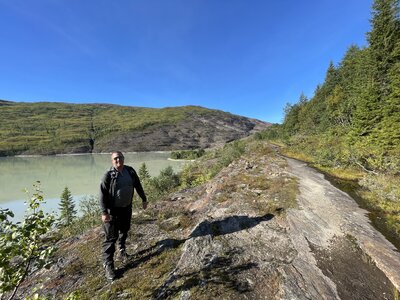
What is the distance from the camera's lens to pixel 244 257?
464 cm

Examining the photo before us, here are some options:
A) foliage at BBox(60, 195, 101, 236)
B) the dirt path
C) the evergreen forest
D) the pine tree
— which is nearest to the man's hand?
the dirt path

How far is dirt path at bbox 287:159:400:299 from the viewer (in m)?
3.99

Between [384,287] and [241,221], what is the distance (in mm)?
3198

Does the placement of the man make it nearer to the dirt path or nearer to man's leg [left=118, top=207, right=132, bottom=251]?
man's leg [left=118, top=207, right=132, bottom=251]

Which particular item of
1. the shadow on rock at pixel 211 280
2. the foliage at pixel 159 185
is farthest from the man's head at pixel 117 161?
the foliage at pixel 159 185

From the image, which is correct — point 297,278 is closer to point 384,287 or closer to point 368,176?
point 384,287

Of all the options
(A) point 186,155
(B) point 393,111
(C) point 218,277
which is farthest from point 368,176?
(A) point 186,155

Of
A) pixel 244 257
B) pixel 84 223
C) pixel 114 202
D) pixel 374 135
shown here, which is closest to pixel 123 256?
pixel 114 202

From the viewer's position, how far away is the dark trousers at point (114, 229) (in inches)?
176

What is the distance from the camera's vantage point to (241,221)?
6281mm

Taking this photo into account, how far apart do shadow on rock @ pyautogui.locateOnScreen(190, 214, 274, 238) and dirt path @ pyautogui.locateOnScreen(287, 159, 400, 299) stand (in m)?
0.96

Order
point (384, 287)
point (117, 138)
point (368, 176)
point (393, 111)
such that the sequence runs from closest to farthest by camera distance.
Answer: point (384, 287) → point (368, 176) → point (393, 111) → point (117, 138)

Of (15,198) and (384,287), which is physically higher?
(384,287)

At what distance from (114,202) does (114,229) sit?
0.58 m
